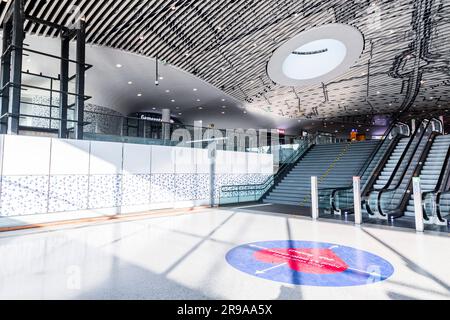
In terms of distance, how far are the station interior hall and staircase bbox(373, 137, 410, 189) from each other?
0.07m

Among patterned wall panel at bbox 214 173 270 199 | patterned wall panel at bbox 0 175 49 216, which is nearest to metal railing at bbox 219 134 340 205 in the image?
patterned wall panel at bbox 214 173 270 199

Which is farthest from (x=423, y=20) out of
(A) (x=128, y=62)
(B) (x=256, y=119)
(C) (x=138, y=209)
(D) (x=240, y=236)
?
(B) (x=256, y=119)

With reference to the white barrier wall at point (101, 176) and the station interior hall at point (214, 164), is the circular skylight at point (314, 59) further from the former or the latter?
the white barrier wall at point (101, 176)

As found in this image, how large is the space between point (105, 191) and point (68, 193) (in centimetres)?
103

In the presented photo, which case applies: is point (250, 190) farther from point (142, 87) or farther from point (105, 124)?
point (142, 87)

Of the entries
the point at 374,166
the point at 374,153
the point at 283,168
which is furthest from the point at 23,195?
the point at 374,153

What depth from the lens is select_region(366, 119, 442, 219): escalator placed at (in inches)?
303

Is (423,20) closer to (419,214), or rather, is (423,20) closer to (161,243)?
(419,214)

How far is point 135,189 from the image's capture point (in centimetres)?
942

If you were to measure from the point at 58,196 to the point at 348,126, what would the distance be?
2555 cm

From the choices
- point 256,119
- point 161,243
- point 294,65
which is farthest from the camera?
point 256,119

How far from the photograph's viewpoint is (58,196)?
7734mm

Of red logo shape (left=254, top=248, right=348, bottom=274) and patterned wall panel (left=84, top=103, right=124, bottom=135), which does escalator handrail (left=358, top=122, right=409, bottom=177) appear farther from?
patterned wall panel (left=84, top=103, right=124, bottom=135)

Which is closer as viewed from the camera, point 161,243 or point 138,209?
point 161,243
